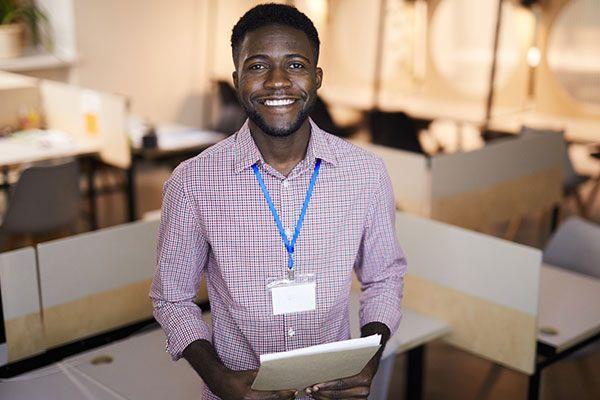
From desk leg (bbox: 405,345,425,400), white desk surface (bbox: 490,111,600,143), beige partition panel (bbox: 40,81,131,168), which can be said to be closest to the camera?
desk leg (bbox: 405,345,425,400)

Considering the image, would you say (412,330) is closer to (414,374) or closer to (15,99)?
(414,374)

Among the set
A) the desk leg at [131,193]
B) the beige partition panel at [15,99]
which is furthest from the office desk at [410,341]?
the beige partition panel at [15,99]

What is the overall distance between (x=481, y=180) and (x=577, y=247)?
0.84 metres

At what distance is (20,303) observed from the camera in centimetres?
242

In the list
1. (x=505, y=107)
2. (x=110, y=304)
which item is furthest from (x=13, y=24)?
(x=110, y=304)

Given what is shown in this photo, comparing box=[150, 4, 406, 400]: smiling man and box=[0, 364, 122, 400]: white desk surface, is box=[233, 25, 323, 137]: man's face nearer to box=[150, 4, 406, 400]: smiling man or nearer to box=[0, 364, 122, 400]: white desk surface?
box=[150, 4, 406, 400]: smiling man

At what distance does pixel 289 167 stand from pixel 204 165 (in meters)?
0.17

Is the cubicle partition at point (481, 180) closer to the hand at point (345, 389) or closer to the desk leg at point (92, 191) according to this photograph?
the desk leg at point (92, 191)

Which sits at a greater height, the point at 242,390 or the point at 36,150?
the point at 242,390

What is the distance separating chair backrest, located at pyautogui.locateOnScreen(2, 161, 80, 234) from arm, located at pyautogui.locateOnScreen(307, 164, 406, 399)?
9.46 ft

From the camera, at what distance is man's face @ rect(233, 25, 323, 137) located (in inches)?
59.7

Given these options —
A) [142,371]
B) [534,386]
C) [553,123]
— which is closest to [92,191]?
[142,371]

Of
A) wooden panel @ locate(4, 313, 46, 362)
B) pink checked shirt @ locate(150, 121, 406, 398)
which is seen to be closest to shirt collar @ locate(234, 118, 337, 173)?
pink checked shirt @ locate(150, 121, 406, 398)

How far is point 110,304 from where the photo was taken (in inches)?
104
